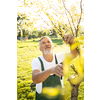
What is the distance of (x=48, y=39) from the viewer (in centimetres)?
164

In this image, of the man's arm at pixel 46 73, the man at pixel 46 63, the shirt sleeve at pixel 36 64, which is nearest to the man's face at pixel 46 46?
the man at pixel 46 63

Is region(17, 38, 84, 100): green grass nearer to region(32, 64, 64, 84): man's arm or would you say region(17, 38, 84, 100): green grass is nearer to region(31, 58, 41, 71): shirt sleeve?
region(31, 58, 41, 71): shirt sleeve

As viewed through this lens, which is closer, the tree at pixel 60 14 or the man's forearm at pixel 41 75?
the man's forearm at pixel 41 75

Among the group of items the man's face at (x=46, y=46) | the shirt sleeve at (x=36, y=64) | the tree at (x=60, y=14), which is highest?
the tree at (x=60, y=14)

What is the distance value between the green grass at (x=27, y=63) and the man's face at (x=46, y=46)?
0.07 meters

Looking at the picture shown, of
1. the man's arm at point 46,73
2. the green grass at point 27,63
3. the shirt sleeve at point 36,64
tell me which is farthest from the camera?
the green grass at point 27,63

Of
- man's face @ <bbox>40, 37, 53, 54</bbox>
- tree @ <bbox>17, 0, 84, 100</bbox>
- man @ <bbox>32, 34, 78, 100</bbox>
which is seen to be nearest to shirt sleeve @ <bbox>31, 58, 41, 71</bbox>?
man @ <bbox>32, 34, 78, 100</bbox>

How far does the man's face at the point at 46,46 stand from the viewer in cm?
161

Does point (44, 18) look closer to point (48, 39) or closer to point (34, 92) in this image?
point (48, 39)

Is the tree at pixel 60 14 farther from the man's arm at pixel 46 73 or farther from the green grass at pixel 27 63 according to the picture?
the man's arm at pixel 46 73

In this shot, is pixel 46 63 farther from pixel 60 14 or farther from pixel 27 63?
pixel 60 14

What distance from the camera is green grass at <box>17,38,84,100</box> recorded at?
168 centimetres

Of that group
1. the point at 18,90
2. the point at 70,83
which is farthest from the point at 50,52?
the point at 18,90
